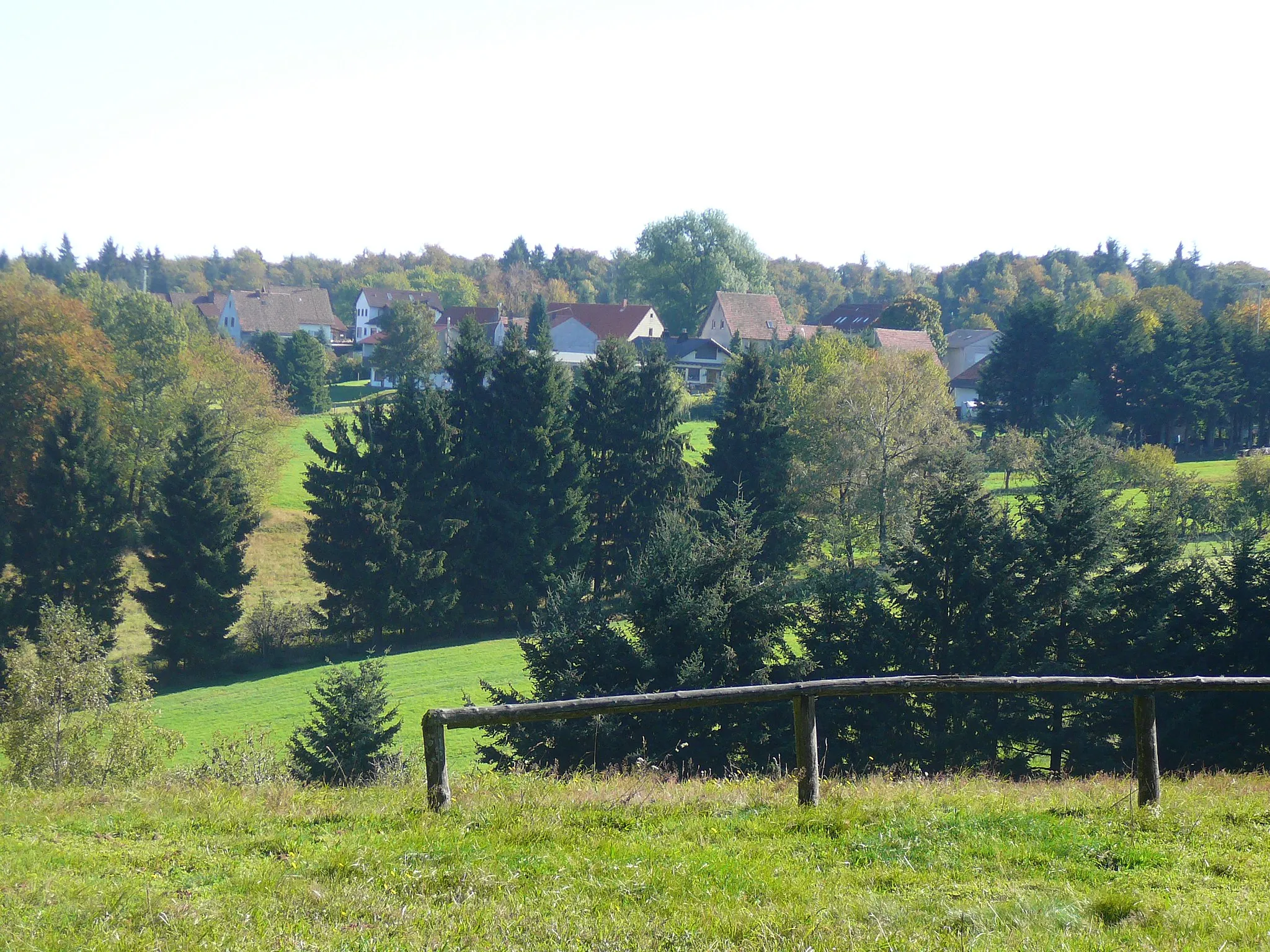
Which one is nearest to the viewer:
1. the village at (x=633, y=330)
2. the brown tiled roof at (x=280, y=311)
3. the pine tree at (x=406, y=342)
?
the pine tree at (x=406, y=342)

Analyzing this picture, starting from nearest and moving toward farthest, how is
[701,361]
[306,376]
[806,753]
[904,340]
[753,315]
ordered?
[806,753] → [306,376] → [904,340] → [701,361] → [753,315]

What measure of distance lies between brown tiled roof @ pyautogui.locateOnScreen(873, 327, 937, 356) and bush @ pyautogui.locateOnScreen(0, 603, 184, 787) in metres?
68.9

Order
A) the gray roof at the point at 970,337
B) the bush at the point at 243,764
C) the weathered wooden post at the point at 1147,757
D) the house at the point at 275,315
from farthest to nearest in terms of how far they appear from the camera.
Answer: the house at the point at 275,315
the gray roof at the point at 970,337
the bush at the point at 243,764
the weathered wooden post at the point at 1147,757

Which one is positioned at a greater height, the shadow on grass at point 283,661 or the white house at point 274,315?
the white house at point 274,315

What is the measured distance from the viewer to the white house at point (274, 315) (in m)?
115

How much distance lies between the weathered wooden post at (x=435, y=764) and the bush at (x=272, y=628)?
39.2 m

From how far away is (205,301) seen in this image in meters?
154

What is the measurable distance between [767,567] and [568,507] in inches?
888

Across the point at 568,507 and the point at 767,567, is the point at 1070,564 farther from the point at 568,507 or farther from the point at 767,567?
the point at 568,507

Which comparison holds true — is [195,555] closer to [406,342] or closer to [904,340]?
[406,342]

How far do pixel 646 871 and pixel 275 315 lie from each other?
121053 millimetres

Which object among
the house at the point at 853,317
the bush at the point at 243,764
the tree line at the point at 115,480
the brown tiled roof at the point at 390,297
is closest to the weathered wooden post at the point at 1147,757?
the bush at the point at 243,764

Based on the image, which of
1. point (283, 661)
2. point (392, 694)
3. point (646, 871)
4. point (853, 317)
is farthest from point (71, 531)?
point (853, 317)

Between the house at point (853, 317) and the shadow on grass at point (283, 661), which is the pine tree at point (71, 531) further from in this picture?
the house at point (853, 317)
